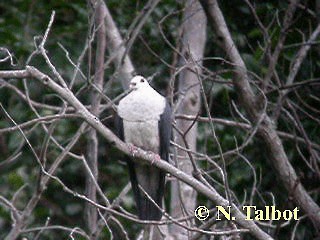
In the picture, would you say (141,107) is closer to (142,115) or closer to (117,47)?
(142,115)

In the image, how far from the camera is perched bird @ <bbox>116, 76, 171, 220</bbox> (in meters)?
5.47

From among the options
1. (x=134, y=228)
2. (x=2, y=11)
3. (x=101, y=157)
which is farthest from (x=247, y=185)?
(x=2, y=11)

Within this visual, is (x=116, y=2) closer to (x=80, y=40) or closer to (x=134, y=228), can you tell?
(x=80, y=40)

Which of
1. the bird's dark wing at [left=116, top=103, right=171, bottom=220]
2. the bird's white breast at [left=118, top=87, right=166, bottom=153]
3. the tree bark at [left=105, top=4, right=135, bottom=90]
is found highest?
the tree bark at [left=105, top=4, right=135, bottom=90]

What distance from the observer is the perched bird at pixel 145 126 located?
547cm

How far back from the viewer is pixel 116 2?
23.4 ft

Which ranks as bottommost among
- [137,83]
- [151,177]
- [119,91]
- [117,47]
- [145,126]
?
[151,177]

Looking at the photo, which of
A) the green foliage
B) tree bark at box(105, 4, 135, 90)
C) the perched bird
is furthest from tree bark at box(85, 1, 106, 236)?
the green foliage

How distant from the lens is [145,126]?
18.2ft

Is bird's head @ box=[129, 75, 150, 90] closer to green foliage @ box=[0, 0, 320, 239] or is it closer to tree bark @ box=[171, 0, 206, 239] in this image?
tree bark @ box=[171, 0, 206, 239]

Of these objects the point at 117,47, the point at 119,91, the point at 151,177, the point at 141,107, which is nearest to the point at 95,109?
the point at 141,107

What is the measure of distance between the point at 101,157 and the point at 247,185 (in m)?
1.49

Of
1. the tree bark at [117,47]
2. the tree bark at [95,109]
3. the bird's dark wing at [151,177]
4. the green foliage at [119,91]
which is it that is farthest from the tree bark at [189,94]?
the tree bark at [95,109]

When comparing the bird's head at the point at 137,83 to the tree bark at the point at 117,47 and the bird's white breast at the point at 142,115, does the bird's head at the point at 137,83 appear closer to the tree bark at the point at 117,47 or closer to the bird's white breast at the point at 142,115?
the bird's white breast at the point at 142,115
